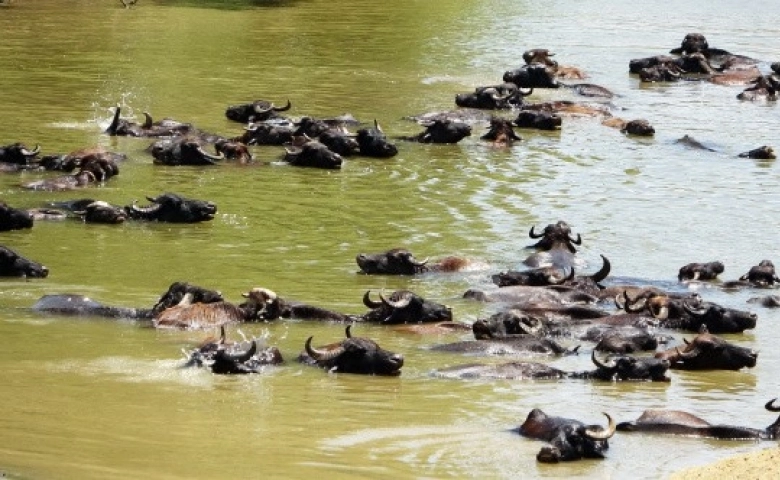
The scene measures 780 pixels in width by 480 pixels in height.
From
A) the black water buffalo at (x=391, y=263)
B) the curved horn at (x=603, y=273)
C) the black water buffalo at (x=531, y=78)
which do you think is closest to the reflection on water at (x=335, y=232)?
the black water buffalo at (x=391, y=263)

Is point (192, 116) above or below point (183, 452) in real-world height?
below

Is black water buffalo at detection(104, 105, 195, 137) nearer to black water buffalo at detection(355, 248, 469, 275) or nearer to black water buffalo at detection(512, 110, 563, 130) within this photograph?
black water buffalo at detection(512, 110, 563, 130)

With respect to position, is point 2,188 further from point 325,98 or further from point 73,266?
point 325,98

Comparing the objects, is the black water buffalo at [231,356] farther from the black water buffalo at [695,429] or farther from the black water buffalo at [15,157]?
the black water buffalo at [15,157]

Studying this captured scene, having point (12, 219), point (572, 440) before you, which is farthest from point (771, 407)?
point (12, 219)

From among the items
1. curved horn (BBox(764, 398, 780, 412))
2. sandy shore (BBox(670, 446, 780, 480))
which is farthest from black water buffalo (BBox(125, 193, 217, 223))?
sandy shore (BBox(670, 446, 780, 480))

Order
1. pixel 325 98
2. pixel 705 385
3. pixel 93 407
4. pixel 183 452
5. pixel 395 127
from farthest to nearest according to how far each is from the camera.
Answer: pixel 325 98
pixel 395 127
pixel 705 385
pixel 93 407
pixel 183 452

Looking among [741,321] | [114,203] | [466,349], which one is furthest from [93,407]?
[114,203]

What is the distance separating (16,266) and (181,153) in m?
6.50

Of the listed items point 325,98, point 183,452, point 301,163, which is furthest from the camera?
point 325,98

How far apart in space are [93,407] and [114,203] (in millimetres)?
8062

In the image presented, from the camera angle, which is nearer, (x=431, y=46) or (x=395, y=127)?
(x=395, y=127)

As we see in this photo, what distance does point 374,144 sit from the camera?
2270 centimetres

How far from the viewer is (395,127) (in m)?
25.3
